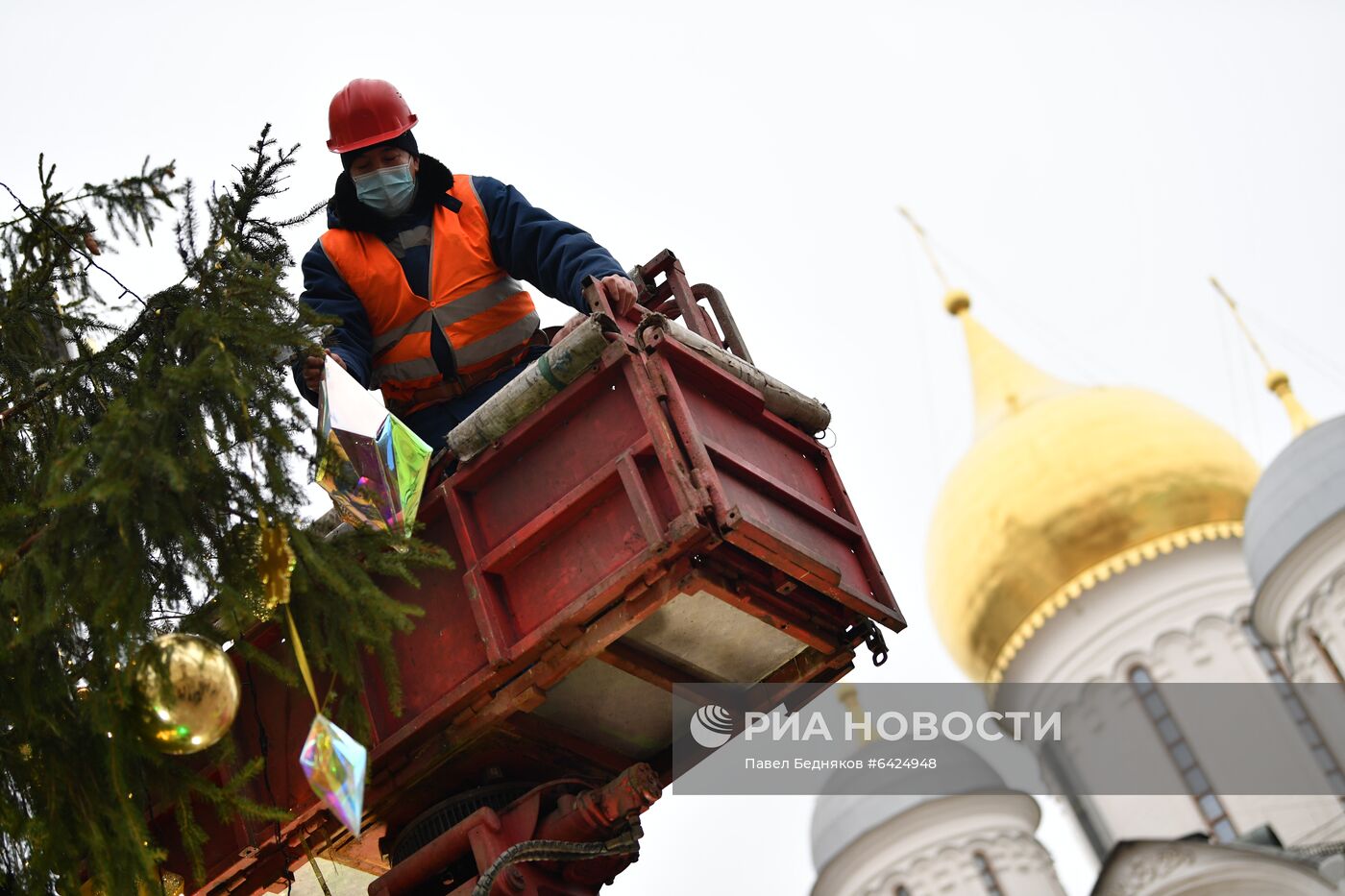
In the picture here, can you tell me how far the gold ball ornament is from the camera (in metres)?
5.39

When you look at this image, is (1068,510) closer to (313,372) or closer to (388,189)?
(388,189)

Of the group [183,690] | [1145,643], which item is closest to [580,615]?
[183,690]

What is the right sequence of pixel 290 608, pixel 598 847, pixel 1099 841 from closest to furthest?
pixel 290 608, pixel 598 847, pixel 1099 841

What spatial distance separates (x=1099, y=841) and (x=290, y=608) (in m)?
32.1

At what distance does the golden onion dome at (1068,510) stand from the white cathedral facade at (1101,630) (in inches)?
1.5

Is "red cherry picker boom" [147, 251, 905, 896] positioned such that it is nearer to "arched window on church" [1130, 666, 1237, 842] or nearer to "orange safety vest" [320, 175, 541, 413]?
"orange safety vest" [320, 175, 541, 413]

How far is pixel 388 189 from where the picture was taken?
7711 millimetres

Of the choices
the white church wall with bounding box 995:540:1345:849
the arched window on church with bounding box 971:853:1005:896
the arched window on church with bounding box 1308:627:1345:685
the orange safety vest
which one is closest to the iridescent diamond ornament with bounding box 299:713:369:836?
the orange safety vest

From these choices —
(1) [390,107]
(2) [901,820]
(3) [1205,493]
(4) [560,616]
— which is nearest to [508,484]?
(4) [560,616]

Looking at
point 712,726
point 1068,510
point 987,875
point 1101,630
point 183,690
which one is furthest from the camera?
point 1101,630

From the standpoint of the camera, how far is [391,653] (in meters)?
6.29

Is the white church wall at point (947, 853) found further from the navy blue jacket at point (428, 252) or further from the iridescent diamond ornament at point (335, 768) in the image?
the iridescent diamond ornament at point (335, 768)

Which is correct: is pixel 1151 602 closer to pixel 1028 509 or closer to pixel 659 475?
pixel 1028 509

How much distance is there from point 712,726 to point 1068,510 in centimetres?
2779
